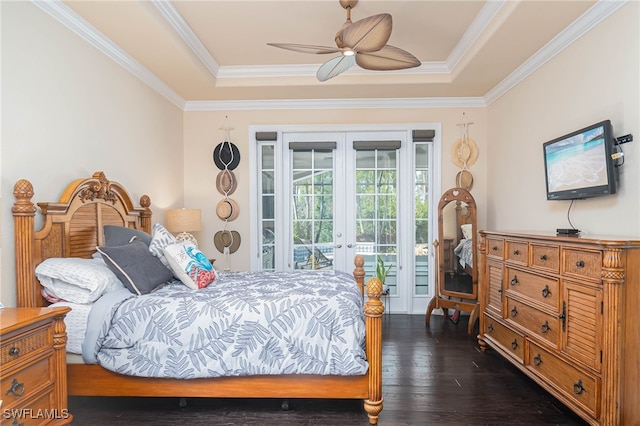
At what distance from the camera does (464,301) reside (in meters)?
4.10

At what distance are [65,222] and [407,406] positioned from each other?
2.56 metres

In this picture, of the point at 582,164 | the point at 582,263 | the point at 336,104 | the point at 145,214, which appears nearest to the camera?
the point at 582,263

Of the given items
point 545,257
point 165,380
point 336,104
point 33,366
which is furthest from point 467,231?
point 33,366

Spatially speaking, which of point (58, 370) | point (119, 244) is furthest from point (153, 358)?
point (119, 244)

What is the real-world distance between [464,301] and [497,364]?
116 cm

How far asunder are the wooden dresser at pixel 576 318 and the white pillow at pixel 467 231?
1098 millimetres

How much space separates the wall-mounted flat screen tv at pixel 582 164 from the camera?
229 centimetres

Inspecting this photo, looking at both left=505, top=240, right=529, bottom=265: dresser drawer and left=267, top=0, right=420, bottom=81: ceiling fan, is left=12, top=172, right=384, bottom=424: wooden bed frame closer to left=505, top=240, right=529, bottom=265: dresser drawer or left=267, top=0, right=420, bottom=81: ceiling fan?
left=505, top=240, right=529, bottom=265: dresser drawer

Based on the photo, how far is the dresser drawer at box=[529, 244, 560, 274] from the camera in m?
2.26

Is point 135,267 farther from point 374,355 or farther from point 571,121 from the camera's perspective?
point 571,121

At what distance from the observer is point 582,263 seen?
202cm

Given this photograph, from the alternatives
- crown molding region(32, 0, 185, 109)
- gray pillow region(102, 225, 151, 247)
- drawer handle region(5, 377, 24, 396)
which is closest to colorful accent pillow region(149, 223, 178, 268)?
gray pillow region(102, 225, 151, 247)

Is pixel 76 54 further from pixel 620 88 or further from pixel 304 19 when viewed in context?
pixel 620 88

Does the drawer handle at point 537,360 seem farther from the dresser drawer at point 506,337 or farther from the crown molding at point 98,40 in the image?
the crown molding at point 98,40
